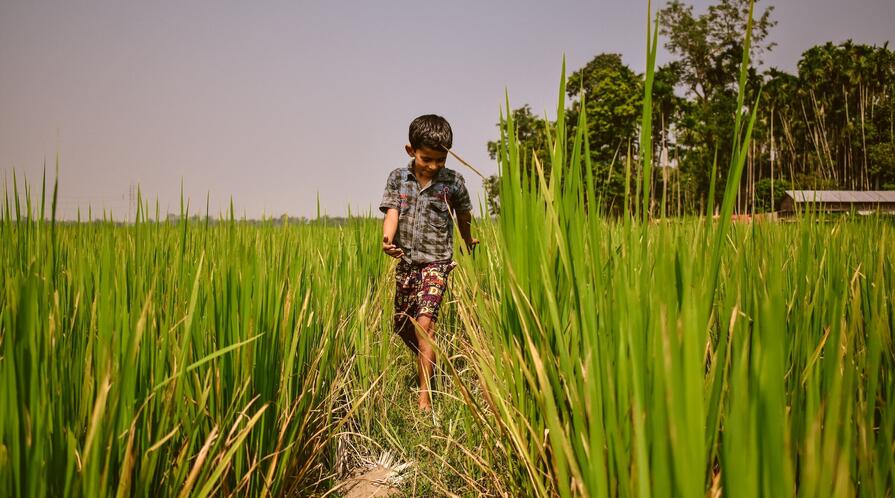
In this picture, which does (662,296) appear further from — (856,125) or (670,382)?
(856,125)

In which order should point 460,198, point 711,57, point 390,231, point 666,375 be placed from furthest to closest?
point 711,57 → point 460,198 → point 390,231 → point 666,375

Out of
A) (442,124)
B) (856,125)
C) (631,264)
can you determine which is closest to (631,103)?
(856,125)

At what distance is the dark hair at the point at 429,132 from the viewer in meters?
2.49

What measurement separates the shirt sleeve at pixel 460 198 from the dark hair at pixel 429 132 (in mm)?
230

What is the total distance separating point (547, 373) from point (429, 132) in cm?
182

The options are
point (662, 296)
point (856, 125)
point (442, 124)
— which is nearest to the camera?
point (662, 296)

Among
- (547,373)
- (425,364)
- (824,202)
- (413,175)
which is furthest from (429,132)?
(824,202)

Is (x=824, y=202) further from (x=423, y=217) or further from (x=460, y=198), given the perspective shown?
(x=423, y=217)

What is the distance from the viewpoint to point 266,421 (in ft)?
4.00

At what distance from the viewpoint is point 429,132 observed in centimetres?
251

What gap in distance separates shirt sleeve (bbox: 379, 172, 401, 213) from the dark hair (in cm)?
23

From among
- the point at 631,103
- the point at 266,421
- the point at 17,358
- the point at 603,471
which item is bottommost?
the point at 266,421

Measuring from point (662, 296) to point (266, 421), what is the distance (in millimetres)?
Answer: 1029

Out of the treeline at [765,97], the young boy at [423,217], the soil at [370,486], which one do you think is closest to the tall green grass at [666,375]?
the soil at [370,486]
